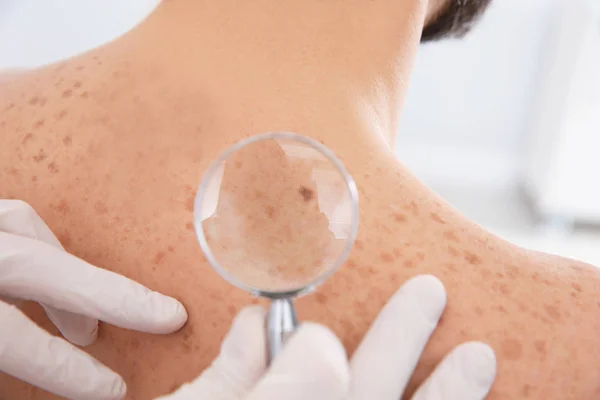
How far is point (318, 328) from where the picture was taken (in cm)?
58

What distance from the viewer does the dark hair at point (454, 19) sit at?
1344 mm

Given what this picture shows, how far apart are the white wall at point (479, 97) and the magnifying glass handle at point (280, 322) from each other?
3139mm

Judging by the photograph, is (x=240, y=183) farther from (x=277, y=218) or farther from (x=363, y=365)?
(x=363, y=365)

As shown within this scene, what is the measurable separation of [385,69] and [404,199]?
292 mm

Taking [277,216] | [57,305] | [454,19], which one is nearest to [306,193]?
[277,216]

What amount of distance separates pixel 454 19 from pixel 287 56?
715mm

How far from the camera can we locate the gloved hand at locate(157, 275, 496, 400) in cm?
57

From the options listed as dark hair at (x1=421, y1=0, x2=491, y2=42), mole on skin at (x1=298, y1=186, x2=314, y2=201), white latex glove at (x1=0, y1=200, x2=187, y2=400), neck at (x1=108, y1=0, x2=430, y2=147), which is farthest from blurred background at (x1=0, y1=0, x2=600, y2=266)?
white latex glove at (x1=0, y1=200, x2=187, y2=400)

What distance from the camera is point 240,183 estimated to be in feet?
2.23

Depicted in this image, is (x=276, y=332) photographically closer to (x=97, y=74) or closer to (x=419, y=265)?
(x=419, y=265)

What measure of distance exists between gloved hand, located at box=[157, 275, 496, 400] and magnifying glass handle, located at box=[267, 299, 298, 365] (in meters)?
0.01

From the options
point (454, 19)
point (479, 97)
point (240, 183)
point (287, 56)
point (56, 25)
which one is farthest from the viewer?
point (479, 97)

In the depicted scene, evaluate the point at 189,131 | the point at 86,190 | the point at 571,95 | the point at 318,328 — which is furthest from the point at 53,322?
the point at 571,95

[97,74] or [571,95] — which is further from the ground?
[97,74]
